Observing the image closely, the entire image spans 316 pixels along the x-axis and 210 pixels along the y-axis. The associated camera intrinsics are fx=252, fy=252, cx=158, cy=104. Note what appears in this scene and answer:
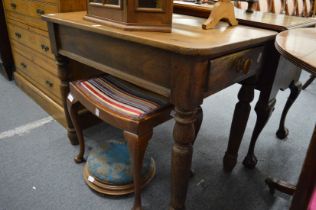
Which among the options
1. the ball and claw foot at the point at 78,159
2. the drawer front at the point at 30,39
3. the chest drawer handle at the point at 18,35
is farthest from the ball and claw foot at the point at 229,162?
the chest drawer handle at the point at 18,35

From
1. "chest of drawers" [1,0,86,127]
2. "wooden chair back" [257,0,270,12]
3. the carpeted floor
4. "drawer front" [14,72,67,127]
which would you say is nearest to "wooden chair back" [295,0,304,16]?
"wooden chair back" [257,0,270,12]

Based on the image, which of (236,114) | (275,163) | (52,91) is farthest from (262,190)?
(52,91)

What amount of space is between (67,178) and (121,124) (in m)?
0.60

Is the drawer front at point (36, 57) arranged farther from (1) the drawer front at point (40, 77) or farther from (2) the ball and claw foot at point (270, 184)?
(2) the ball and claw foot at point (270, 184)

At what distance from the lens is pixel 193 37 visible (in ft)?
2.64

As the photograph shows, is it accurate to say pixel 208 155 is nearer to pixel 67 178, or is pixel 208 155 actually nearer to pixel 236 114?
pixel 236 114

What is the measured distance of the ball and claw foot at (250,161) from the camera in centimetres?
143

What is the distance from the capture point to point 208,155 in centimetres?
155

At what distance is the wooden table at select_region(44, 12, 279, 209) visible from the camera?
728 millimetres

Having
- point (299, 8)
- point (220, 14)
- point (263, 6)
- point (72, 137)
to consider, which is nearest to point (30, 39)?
point (72, 137)

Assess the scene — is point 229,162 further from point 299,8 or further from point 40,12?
point 299,8

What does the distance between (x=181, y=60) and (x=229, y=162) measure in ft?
2.80

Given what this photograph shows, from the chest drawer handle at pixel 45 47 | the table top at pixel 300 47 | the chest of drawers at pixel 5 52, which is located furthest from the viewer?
the chest of drawers at pixel 5 52

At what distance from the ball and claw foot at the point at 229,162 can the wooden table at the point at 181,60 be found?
46cm
